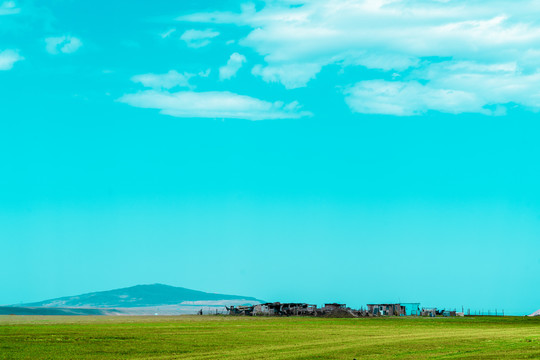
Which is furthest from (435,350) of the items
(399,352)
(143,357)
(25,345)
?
(25,345)

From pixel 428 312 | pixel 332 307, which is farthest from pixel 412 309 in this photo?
pixel 332 307

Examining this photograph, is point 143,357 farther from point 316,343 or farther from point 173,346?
point 316,343

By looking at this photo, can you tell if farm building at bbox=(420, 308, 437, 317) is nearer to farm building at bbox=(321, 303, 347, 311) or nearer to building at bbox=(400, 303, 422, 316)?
building at bbox=(400, 303, 422, 316)

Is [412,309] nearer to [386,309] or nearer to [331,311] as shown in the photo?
[386,309]

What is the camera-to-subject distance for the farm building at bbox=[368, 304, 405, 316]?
16088cm

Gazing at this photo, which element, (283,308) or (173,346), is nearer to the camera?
(173,346)

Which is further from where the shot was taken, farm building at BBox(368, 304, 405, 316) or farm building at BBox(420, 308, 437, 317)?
farm building at BBox(420, 308, 437, 317)

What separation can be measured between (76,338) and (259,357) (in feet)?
101

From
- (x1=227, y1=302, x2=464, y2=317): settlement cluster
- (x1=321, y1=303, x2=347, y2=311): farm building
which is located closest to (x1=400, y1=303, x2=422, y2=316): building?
(x1=227, y1=302, x2=464, y2=317): settlement cluster

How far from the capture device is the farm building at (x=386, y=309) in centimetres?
16088

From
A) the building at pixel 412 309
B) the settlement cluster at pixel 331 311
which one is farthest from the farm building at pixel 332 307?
→ the building at pixel 412 309

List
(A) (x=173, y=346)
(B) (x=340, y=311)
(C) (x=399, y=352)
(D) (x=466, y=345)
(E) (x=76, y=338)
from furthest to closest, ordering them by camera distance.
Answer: (B) (x=340, y=311), (E) (x=76, y=338), (A) (x=173, y=346), (D) (x=466, y=345), (C) (x=399, y=352)

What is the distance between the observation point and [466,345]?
4928 centimetres

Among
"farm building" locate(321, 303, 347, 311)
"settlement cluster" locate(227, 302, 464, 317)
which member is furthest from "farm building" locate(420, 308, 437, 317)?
"farm building" locate(321, 303, 347, 311)
